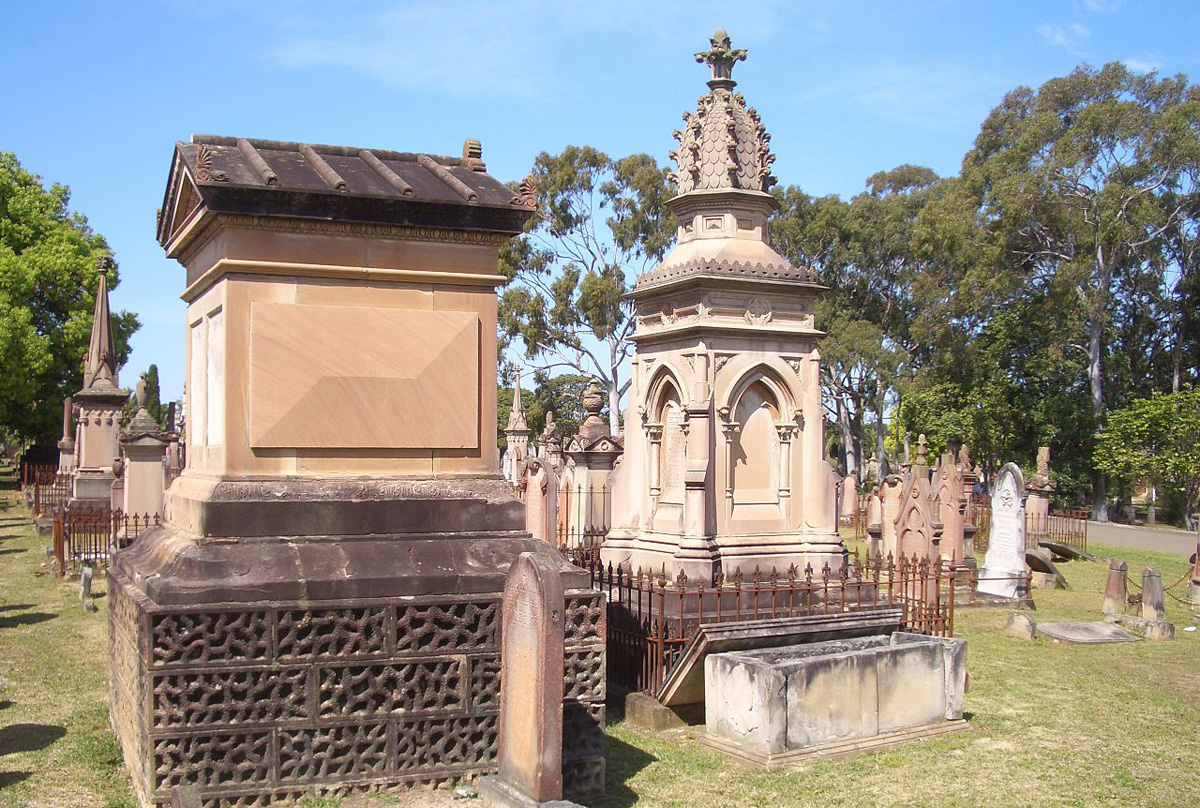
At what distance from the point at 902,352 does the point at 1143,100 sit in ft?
43.1

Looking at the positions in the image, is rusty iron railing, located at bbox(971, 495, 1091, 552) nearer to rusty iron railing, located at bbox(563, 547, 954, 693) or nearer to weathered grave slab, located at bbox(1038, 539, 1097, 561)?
weathered grave slab, located at bbox(1038, 539, 1097, 561)

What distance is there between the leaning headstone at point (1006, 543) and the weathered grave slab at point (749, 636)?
29.8 ft

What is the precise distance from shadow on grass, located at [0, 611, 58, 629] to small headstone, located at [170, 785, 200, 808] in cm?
892

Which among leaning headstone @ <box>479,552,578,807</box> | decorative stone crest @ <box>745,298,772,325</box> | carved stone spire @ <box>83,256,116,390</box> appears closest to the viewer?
leaning headstone @ <box>479,552,578,807</box>

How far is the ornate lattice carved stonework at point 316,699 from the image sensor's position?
221 inches

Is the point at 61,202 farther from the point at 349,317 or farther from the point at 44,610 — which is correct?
the point at 349,317

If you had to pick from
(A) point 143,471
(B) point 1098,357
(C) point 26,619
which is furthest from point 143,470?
(B) point 1098,357

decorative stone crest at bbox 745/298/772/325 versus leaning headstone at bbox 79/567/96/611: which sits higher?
decorative stone crest at bbox 745/298/772/325

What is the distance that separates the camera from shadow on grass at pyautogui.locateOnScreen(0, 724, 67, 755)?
24.4ft

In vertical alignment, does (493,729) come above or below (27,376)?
below

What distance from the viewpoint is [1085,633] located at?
13172 mm

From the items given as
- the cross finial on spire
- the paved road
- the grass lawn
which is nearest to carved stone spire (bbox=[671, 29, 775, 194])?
the cross finial on spire

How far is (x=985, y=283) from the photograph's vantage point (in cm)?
4094

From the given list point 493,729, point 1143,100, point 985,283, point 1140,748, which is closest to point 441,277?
point 493,729
